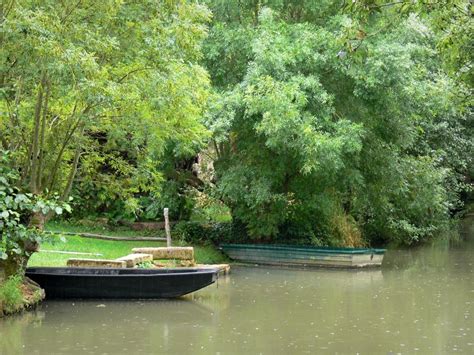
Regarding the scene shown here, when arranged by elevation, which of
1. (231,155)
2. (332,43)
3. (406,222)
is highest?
(332,43)

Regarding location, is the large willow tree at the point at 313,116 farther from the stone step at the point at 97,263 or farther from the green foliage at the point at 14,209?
the green foliage at the point at 14,209

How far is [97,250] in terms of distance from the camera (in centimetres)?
2366

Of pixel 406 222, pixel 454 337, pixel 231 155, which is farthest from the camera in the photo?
pixel 406 222

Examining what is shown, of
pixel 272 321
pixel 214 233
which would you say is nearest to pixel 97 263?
pixel 272 321

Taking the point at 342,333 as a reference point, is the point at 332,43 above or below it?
above

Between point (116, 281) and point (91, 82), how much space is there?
488 centimetres

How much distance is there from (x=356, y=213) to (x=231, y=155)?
6.26m

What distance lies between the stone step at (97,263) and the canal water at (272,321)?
97cm

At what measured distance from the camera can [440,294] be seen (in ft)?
65.0

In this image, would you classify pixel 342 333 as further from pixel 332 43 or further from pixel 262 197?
pixel 332 43

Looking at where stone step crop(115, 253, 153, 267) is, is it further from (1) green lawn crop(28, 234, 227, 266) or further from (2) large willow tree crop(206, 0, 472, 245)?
(2) large willow tree crop(206, 0, 472, 245)

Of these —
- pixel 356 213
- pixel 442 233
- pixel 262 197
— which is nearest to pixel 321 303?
pixel 262 197

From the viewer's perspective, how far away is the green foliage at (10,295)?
15.6 m

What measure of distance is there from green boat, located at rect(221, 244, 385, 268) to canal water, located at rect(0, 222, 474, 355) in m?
2.20
